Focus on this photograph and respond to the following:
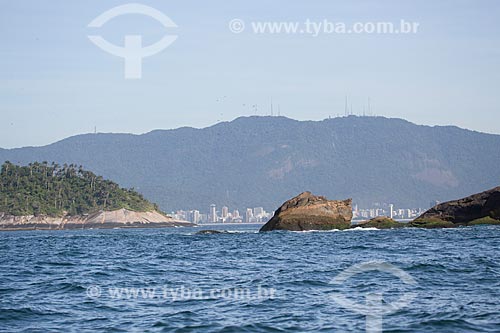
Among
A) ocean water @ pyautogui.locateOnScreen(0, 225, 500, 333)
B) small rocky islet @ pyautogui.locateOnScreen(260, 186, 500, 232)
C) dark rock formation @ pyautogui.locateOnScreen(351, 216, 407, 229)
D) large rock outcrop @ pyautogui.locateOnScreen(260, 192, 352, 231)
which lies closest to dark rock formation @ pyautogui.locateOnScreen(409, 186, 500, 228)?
small rocky islet @ pyautogui.locateOnScreen(260, 186, 500, 232)

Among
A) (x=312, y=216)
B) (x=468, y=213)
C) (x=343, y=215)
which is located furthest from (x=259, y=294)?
(x=468, y=213)

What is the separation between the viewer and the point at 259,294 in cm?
2727

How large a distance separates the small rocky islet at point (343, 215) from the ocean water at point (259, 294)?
1857 inches

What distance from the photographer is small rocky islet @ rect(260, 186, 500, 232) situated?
90.6 meters

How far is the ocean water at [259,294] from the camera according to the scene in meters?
22.0

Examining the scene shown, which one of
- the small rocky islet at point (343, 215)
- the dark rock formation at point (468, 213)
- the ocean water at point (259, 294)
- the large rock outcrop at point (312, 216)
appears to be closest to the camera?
the ocean water at point (259, 294)

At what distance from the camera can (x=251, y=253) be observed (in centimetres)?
4916

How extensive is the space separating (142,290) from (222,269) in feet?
27.7

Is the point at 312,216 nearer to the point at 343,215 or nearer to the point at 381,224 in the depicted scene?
the point at 343,215

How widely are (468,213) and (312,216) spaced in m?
18.8


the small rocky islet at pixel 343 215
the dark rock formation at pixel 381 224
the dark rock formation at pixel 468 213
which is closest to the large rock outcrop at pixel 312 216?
the small rocky islet at pixel 343 215

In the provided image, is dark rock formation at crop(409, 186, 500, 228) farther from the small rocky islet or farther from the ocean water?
the ocean water

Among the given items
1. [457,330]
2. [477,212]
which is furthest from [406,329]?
[477,212]

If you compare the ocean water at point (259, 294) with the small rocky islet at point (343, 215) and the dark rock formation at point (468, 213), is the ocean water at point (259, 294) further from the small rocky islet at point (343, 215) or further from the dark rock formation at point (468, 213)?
the dark rock formation at point (468, 213)
